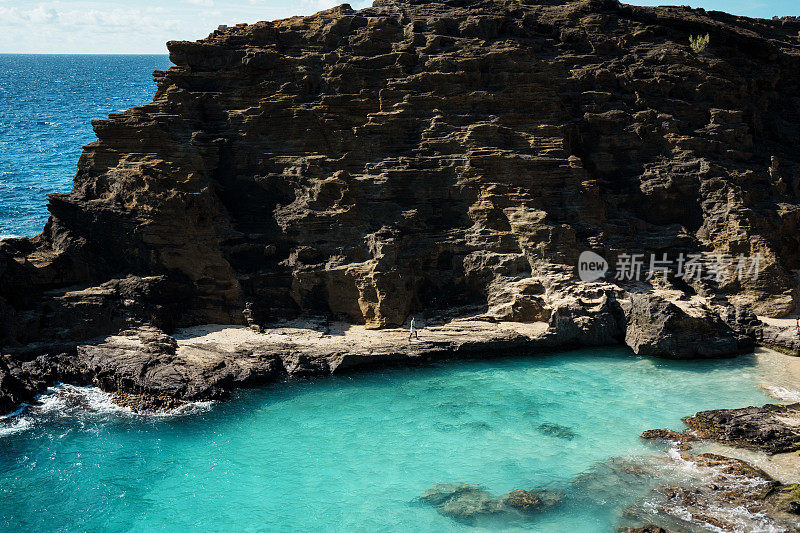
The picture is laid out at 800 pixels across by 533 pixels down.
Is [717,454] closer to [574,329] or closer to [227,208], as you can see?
[574,329]

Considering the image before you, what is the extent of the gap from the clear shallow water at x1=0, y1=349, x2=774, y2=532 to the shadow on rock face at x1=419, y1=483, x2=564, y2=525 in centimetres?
38

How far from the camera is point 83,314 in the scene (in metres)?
29.4

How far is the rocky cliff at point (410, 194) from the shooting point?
3091 centimetres

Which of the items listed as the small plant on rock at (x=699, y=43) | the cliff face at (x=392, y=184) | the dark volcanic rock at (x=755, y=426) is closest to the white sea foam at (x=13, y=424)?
the cliff face at (x=392, y=184)

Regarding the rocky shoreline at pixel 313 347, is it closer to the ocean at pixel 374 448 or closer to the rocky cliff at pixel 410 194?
the rocky cliff at pixel 410 194

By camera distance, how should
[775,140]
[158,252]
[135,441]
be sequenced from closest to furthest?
1. [135,441]
2. [158,252]
3. [775,140]

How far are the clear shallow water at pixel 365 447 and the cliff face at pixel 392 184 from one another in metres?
4.57

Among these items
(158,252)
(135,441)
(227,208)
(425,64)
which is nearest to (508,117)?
(425,64)

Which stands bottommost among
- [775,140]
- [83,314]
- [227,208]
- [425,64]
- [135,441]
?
[135,441]

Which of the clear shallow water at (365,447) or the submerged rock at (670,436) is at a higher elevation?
the submerged rock at (670,436)

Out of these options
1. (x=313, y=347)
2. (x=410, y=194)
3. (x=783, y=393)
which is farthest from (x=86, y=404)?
(x=783, y=393)

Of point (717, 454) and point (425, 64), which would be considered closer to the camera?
point (717, 454)

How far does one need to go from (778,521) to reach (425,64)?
88.1ft

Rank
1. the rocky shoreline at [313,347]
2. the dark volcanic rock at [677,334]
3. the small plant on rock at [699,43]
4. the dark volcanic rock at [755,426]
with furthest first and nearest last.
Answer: the small plant on rock at [699,43] < the dark volcanic rock at [677,334] < the rocky shoreline at [313,347] < the dark volcanic rock at [755,426]
